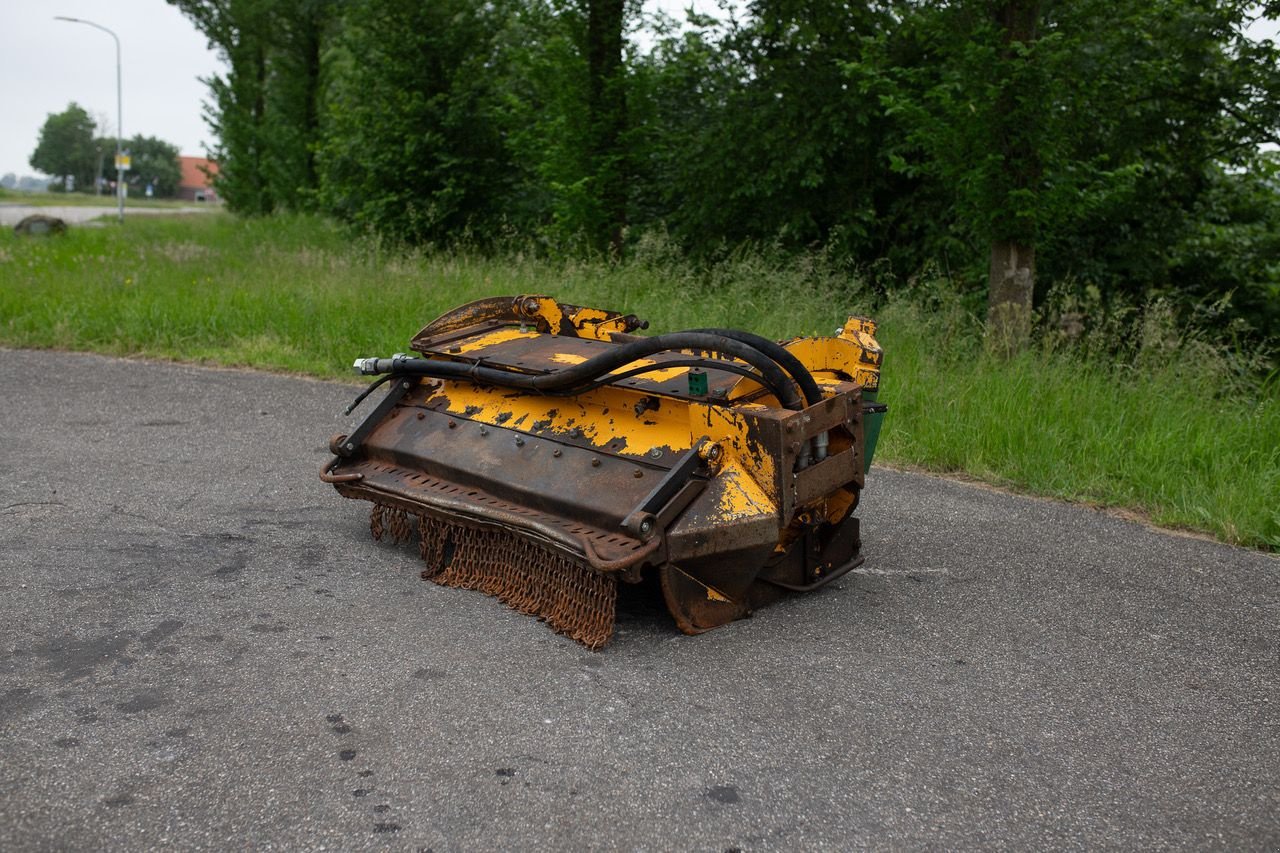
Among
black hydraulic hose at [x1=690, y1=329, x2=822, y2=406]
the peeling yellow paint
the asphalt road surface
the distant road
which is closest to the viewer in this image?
the asphalt road surface

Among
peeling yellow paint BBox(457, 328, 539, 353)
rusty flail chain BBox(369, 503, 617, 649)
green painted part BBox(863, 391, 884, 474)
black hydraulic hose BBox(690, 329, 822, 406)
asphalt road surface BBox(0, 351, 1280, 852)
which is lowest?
asphalt road surface BBox(0, 351, 1280, 852)

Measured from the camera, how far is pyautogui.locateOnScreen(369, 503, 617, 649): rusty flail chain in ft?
11.7

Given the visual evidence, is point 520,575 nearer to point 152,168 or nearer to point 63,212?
point 63,212

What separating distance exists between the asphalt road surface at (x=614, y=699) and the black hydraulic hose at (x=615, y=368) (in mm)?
753

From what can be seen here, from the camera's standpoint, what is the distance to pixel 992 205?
8.31 meters

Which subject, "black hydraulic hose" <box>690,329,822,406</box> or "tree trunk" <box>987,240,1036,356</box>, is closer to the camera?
"black hydraulic hose" <box>690,329,822,406</box>

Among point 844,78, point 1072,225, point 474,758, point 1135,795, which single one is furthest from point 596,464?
point 844,78

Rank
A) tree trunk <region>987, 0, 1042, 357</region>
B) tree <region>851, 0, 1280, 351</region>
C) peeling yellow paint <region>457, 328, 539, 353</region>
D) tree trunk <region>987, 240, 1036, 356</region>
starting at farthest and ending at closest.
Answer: tree trunk <region>987, 240, 1036, 356</region> < tree <region>851, 0, 1280, 351</region> < tree trunk <region>987, 0, 1042, 357</region> < peeling yellow paint <region>457, 328, 539, 353</region>

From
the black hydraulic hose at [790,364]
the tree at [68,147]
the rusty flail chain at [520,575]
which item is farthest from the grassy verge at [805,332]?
the tree at [68,147]

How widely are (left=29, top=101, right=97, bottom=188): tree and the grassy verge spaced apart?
99.1 metres

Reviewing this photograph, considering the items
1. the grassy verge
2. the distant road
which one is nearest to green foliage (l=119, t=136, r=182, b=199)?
the distant road

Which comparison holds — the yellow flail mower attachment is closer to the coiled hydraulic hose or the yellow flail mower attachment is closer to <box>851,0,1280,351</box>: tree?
the coiled hydraulic hose

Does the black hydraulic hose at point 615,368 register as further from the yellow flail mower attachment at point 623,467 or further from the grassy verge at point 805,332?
the grassy verge at point 805,332

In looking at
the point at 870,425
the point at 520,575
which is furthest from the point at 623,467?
the point at 870,425
